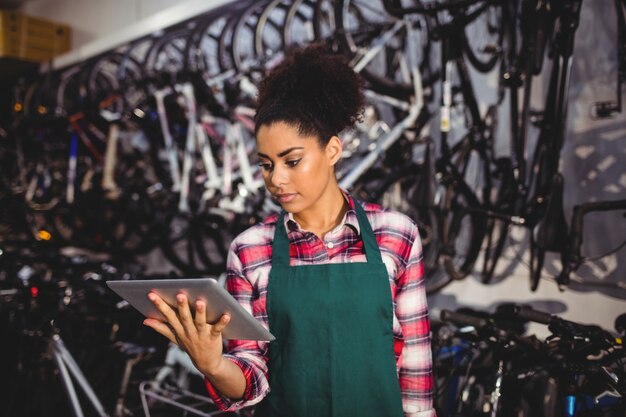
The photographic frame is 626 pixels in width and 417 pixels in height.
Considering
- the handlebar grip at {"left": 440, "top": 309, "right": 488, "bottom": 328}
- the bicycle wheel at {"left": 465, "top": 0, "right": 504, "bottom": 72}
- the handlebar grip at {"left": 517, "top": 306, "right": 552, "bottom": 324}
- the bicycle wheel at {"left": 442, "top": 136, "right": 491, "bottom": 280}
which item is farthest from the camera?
the bicycle wheel at {"left": 465, "top": 0, "right": 504, "bottom": 72}

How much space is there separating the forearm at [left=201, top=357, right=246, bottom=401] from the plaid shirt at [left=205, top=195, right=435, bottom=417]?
0.12m

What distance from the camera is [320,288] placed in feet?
4.43

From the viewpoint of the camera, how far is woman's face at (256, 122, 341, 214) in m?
1.41

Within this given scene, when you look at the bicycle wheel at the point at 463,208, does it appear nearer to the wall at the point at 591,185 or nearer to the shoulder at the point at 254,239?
the wall at the point at 591,185

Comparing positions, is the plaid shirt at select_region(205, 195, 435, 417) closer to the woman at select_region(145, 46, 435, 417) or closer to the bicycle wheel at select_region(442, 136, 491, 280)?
the woman at select_region(145, 46, 435, 417)

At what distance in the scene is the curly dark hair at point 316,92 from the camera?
4.91 feet

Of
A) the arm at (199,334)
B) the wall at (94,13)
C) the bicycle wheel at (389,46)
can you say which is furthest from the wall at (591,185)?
the wall at (94,13)

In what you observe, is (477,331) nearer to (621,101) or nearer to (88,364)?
(621,101)

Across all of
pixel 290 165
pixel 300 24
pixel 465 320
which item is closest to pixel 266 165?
pixel 290 165

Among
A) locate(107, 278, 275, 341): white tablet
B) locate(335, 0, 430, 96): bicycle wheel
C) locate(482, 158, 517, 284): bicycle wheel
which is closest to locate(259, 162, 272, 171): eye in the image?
locate(107, 278, 275, 341): white tablet

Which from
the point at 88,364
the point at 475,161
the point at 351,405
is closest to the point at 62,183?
the point at 88,364

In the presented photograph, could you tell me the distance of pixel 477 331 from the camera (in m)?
2.21

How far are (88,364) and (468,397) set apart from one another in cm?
280

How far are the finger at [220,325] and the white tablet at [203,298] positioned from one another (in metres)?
0.01
